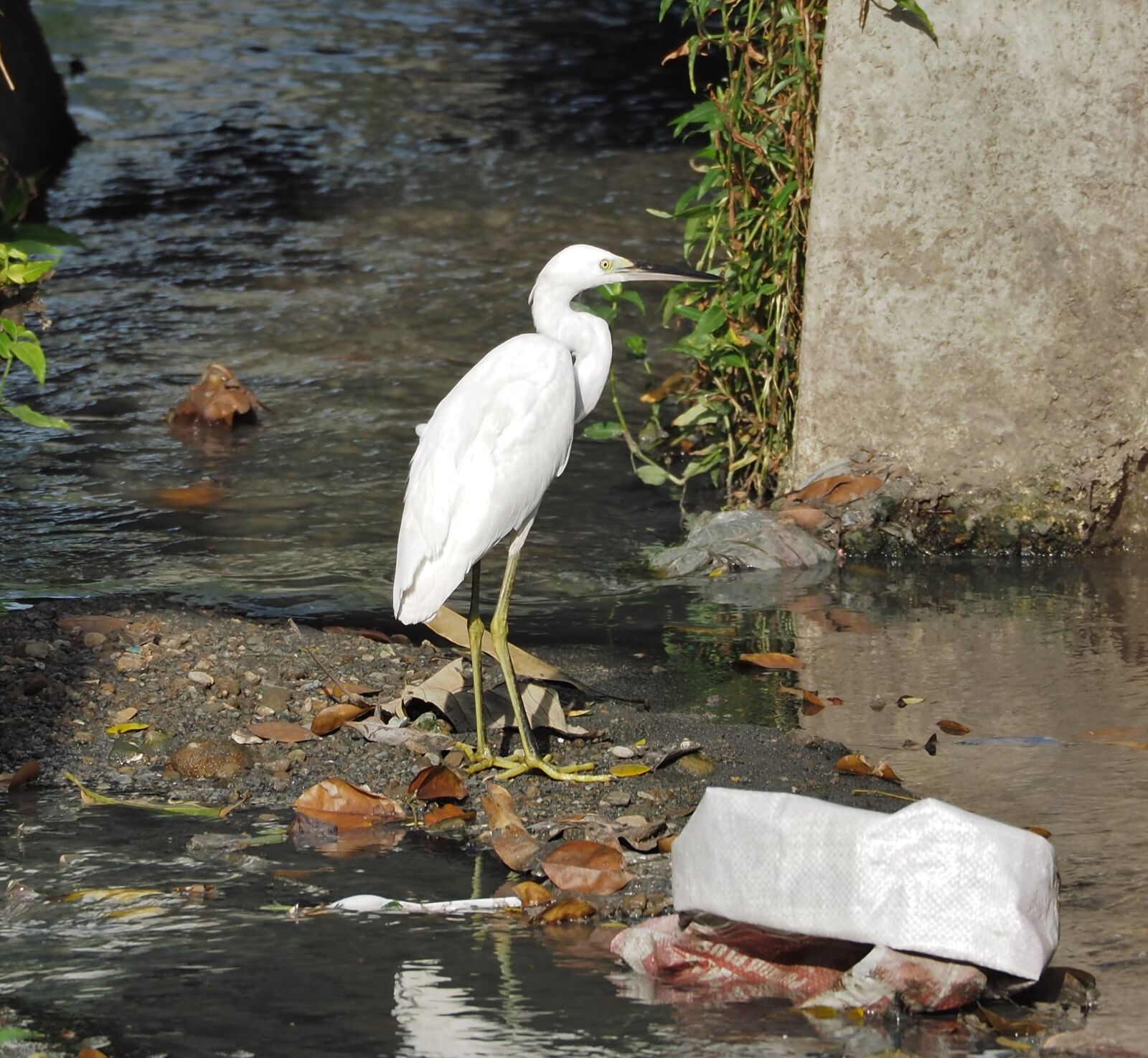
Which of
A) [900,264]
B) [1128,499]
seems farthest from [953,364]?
[1128,499]

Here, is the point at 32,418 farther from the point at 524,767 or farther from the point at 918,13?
the point at 918,13

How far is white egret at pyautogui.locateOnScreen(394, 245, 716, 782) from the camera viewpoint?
4488 mm

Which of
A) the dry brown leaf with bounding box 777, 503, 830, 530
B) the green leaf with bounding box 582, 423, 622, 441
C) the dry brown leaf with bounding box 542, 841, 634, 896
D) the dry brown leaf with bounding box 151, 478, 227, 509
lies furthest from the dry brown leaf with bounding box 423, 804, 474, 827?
the dry brown leaf with bounding box 151, 478, 227, 509

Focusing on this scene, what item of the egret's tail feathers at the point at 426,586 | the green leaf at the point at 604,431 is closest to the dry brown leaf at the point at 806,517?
the green leaf at the point at 604,431

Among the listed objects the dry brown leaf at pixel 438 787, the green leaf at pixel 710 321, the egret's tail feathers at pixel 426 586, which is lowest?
the dry brown leaf at pixel 438 787

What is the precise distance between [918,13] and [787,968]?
143 inches

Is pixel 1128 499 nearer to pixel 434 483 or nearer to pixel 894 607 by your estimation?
pixel 894 607

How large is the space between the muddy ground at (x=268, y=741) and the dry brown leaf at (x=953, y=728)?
382 millimetres

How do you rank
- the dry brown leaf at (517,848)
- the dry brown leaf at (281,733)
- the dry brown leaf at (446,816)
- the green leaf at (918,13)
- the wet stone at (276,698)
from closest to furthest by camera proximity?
1. the dry brown leaf at (517,848)
2. the dry brown leaf at (446,816)
3. the dry brown leaf at (281,733)
4. the wet stone at (276,698)
5. the green leaf at (918,13)

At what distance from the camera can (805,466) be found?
6.25 meters

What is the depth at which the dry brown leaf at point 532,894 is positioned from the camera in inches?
136

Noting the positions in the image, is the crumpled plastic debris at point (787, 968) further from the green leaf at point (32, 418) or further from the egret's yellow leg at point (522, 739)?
the green leaf at point (32, 418)

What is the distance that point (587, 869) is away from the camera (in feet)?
11.6

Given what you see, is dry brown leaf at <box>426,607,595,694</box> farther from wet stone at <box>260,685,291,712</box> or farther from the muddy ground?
wet stone at <box>260,685,291,712</box>
